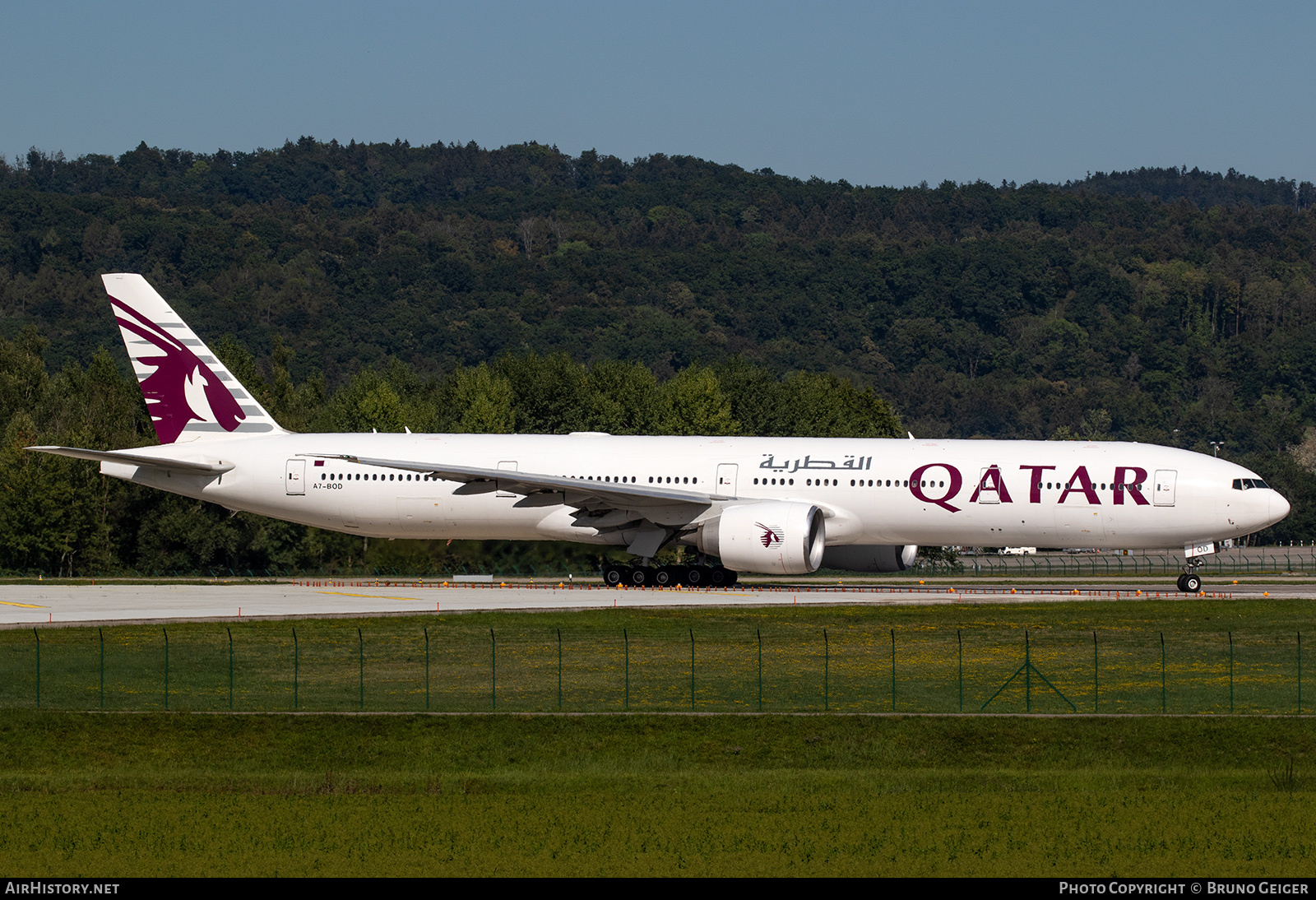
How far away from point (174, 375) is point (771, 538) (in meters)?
20.9

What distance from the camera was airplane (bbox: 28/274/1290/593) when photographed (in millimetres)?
47750

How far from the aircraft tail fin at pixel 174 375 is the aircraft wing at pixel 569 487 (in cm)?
593

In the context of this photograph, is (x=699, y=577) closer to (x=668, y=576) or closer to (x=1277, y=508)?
(x=668, y=576)

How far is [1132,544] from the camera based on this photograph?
48.6 m

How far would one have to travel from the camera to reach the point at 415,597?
48188 millimetres

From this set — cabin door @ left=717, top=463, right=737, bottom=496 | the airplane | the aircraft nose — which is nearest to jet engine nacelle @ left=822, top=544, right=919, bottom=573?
the airplane

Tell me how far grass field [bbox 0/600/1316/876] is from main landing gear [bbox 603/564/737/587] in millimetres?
8729

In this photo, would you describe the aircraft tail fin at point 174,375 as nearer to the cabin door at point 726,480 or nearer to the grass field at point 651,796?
the cabin door at point 726,480

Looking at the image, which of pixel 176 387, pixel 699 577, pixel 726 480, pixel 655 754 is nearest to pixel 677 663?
pixel 655 754
